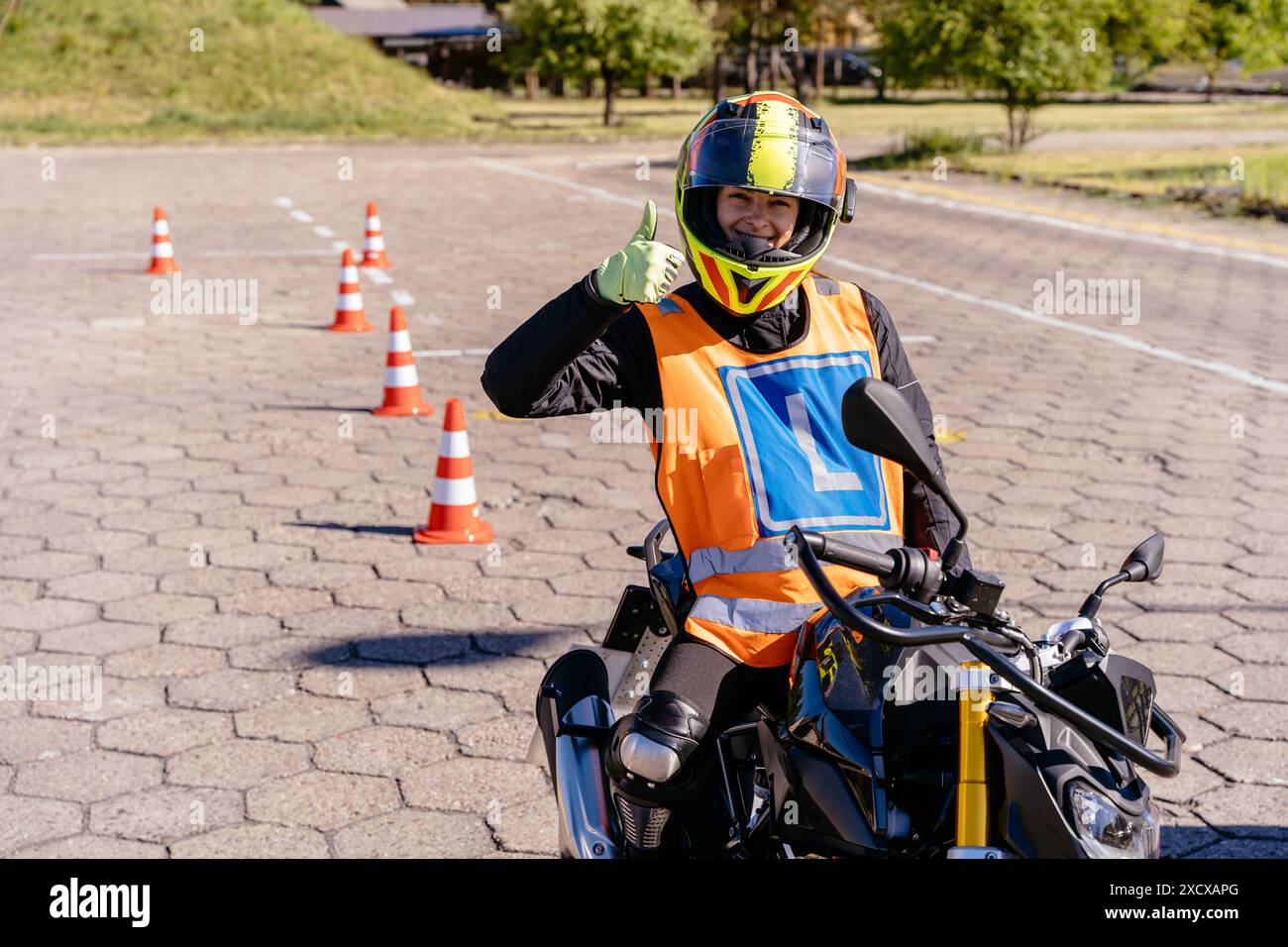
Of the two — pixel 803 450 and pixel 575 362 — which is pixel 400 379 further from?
pixel 803 450

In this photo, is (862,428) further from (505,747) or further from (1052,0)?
(1052,0)

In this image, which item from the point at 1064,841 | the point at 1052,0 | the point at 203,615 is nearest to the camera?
the point at 1064,841

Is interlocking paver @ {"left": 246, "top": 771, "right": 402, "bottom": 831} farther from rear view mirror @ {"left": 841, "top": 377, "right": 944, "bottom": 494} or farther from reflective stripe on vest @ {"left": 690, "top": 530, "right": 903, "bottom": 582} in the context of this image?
rear view mirror @ {"left": 841, "top": 377, "right": 944, "bottom": 494}

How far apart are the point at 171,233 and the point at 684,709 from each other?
1439 centimetres

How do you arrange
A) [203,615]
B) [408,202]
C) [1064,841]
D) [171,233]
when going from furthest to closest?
Answer: [408,202] < [171,233] < [203,615] < [1064,841]

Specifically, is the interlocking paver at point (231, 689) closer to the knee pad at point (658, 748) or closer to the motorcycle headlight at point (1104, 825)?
the knee pad at point (658, 748)

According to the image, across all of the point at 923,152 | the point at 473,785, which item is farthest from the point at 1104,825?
the point at 923,152

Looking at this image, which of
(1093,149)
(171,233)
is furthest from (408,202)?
(1093,149)

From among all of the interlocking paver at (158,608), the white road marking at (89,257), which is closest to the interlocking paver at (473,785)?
the interlocking paver at (158,608)

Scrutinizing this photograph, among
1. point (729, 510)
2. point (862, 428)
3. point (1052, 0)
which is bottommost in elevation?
point (729, 510)

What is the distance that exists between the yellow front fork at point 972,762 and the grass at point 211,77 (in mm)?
34368

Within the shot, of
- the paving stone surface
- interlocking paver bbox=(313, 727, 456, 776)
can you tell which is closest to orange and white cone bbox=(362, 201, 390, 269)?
the paving stone surface

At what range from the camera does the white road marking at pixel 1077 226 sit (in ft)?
45.8

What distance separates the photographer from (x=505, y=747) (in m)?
4.12
